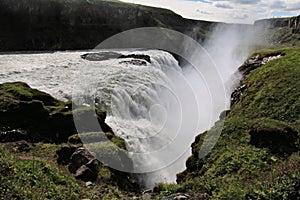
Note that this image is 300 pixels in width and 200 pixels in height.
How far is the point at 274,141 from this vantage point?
14820mm

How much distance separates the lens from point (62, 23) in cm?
8556

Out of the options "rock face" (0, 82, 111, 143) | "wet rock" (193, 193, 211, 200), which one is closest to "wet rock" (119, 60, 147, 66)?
"rock face" (0, 82, 111, 143)

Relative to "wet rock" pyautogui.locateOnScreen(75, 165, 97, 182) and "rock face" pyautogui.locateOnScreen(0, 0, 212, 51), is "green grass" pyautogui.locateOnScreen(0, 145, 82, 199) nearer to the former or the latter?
"wet rock" pyautogui.locateOnScreen(75, 165, 97, 182)

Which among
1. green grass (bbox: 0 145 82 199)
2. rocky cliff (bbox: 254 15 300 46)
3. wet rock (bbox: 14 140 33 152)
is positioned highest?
green grass (bbox: 0 145 82 199)

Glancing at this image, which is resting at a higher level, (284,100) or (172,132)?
(284,100)

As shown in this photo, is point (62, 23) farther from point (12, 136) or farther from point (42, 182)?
point (42, 182)

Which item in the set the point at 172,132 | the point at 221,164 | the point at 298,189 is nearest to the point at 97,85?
the point at 172,132

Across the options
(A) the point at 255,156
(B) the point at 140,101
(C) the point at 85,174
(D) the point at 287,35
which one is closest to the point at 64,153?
(C) the point at 85,174

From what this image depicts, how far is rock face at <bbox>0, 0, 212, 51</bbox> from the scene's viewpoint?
73.4 meters

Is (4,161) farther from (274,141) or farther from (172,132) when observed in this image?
(172,132)

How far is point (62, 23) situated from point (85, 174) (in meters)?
77.2

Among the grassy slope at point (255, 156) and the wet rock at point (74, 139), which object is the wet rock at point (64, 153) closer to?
the wet rock at point (74, 139)

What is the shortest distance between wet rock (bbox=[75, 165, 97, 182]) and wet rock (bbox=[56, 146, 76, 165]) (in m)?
1.50

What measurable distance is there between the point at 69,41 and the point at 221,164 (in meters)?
72.7
